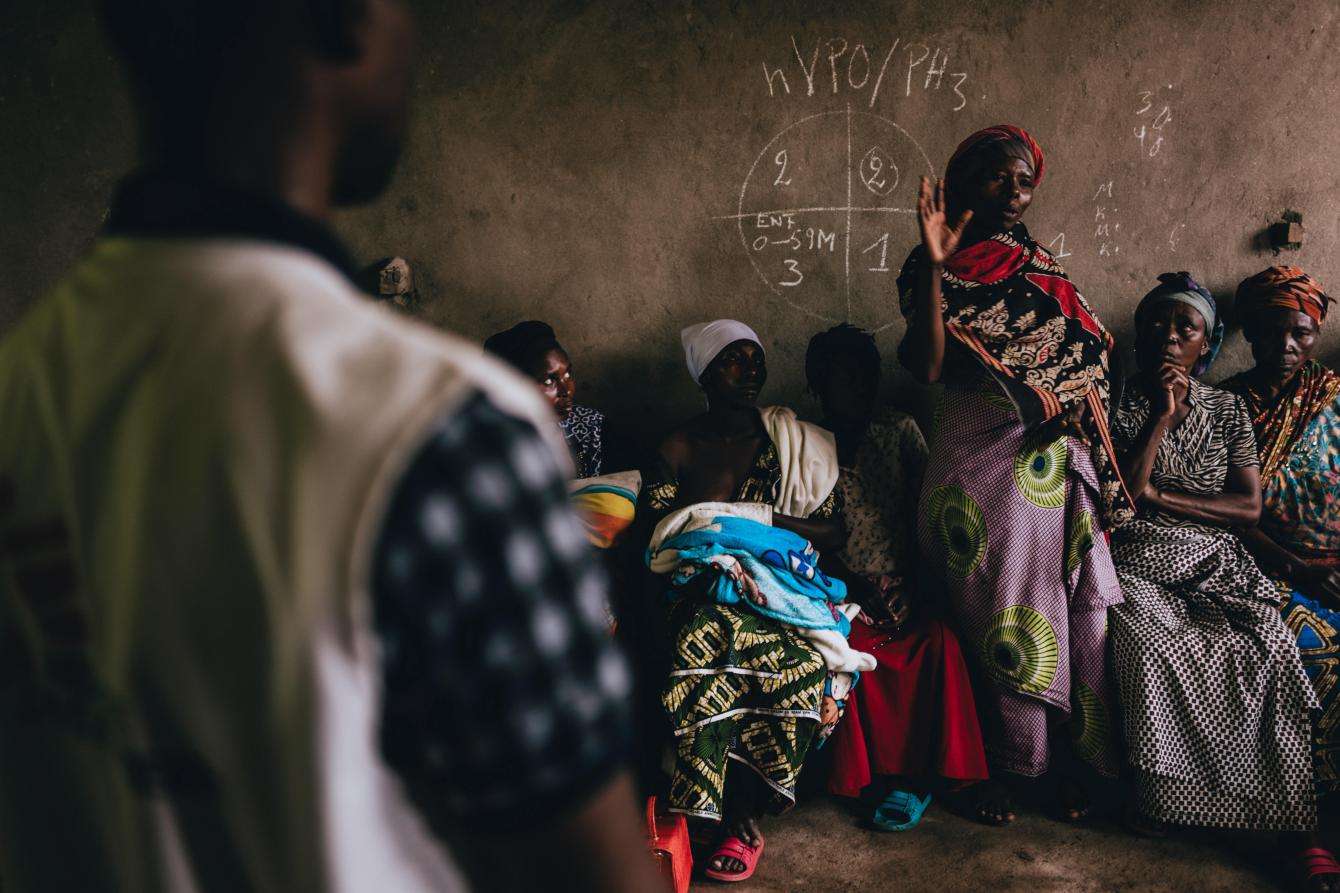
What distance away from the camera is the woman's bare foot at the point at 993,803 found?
267 centimetres

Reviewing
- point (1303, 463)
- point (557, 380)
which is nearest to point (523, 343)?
point (557, 380)

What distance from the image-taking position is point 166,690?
483mm

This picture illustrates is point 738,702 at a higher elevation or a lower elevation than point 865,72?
lower

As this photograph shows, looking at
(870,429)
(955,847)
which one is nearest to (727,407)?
(870,429)

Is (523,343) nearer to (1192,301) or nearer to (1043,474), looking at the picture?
(1043,474)

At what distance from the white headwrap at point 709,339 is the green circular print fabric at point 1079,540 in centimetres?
122

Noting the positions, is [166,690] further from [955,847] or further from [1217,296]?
[1217,296]

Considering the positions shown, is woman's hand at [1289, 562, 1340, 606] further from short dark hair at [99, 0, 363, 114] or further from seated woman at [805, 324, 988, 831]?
short dark hair at [99, 0, 363, 114]

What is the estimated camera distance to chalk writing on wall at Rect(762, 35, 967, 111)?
325 cm

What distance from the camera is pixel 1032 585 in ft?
8.80

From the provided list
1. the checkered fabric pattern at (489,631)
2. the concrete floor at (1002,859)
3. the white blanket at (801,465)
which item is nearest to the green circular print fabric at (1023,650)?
the concrete floor at (1002,859)

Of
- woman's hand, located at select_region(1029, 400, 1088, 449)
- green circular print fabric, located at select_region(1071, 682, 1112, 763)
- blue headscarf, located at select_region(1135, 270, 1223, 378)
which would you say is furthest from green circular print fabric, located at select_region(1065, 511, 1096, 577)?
blue headscarf, located at select_region(1135, 270, 1223, 378)

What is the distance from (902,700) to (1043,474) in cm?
85

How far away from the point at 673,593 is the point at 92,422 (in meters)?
2.32
